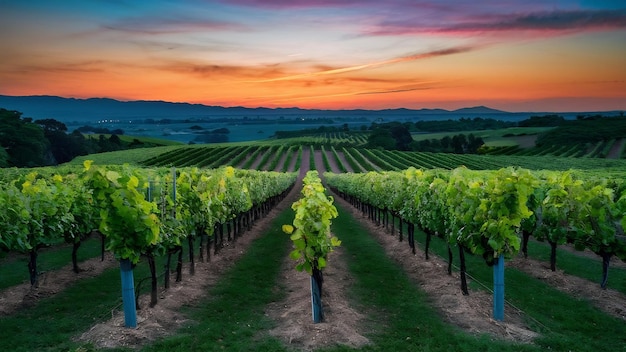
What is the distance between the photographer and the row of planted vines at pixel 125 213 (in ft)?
31.6

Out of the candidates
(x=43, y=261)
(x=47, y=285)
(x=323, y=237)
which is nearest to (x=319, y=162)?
(x=43, y=261)

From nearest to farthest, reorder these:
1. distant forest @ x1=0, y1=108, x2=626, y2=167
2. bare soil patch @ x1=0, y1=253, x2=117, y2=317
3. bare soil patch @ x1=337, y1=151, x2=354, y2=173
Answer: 1. bare soil patch @ x1=0, y1=253, x2=117, y2=317
2. distant forest @ x1=0, y1=108, x2=626, y2=167
3. bare soil patch @ x1=337, y1=151, x2=354, y2=173

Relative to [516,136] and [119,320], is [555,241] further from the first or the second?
[516,136]

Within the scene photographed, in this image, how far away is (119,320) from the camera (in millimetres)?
9969

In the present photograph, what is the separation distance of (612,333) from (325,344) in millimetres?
7013

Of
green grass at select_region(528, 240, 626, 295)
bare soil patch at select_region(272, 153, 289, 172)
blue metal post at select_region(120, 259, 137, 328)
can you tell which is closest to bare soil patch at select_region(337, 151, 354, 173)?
bare soil patch at select_region(272, 153, 289, 172)

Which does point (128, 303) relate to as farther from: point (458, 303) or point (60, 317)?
point (458, 303)

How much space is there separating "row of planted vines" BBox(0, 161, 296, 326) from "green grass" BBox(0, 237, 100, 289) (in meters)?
1.52

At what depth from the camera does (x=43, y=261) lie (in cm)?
1702

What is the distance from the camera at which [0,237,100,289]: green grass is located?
14.7 m

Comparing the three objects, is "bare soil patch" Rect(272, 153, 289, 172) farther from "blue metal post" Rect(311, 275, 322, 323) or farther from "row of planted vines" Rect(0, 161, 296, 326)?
"blue metal post" Rect(311, 275, 322, 323)

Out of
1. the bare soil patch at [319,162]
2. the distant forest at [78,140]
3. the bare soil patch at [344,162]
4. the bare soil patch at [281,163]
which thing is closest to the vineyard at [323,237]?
the distant forest at [78,140]

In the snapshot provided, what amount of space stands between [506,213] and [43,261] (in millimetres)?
17189

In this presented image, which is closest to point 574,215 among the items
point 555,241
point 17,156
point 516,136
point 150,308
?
point 555,241
